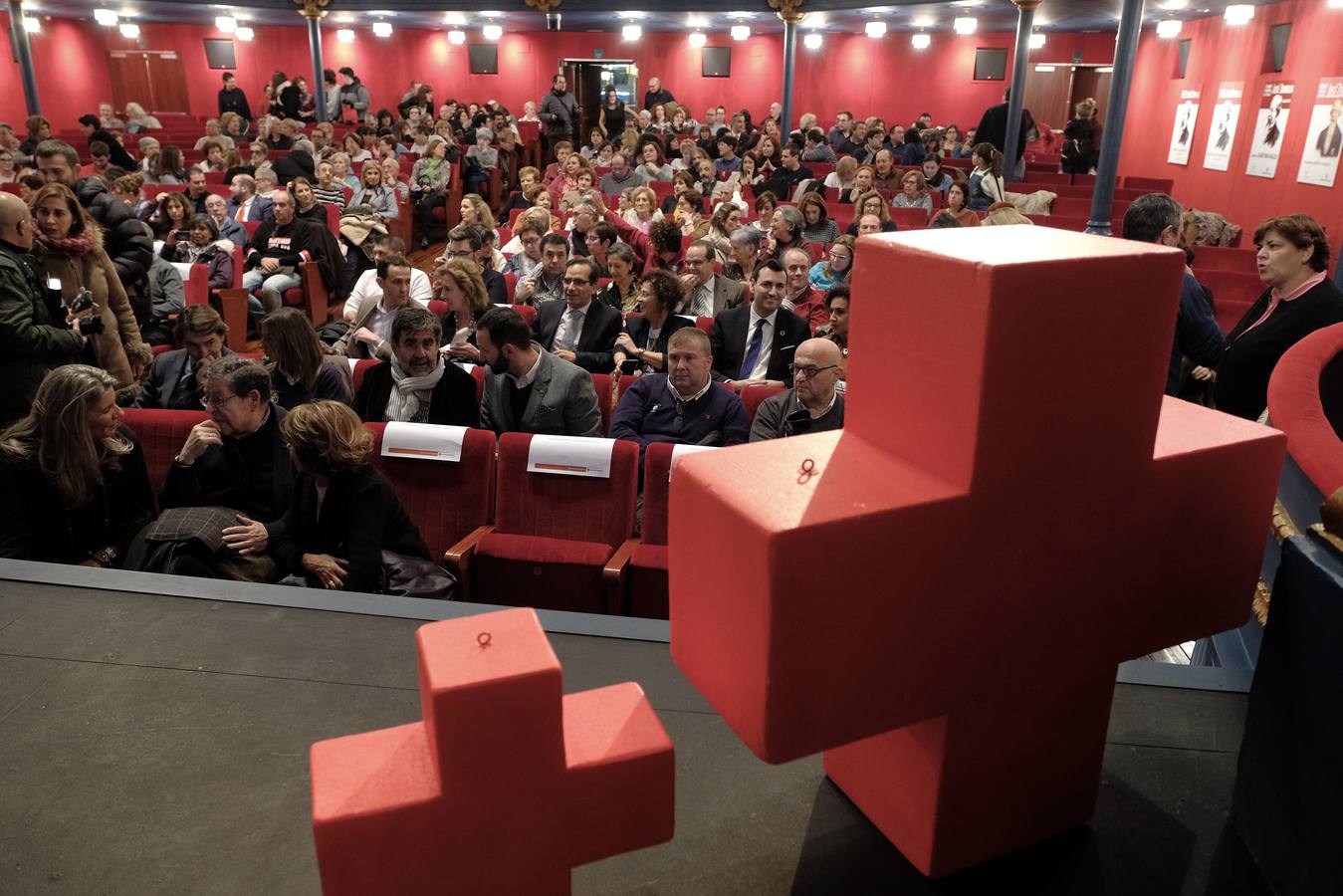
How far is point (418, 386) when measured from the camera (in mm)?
3672

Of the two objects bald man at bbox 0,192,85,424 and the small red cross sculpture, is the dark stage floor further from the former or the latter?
bald man at bbox 0,192,85,424

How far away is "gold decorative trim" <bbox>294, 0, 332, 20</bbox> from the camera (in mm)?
14148

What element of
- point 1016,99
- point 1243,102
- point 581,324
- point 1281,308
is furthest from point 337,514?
point 1243,102

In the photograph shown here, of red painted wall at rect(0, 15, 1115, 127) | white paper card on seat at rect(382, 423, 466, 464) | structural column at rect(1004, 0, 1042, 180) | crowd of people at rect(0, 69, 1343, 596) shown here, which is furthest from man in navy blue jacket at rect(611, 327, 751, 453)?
red painted wall at rect(0, 15, 1115, 127)

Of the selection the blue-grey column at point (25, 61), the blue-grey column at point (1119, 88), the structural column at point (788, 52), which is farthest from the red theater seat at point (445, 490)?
the blue-grey column at point (25, 61)

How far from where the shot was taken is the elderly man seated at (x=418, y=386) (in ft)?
11.8

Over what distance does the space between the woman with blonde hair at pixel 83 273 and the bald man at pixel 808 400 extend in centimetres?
262

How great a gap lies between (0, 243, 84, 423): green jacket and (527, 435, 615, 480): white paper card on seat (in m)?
1.95

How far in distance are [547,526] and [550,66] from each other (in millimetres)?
18256

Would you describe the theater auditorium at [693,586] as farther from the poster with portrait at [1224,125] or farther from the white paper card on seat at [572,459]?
the poster with portrait at [1224,125]

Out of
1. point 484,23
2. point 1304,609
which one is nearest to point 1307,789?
point 1304,609

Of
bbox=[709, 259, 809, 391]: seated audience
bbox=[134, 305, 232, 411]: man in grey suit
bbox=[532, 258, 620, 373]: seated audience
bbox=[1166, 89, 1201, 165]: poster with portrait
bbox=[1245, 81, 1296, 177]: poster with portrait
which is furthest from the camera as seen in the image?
bbox=[1166, 89, 1201, 165]: poster with portrait

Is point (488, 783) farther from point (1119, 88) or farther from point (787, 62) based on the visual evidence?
point (787, 62)

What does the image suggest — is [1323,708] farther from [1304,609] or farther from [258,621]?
[258,621]
